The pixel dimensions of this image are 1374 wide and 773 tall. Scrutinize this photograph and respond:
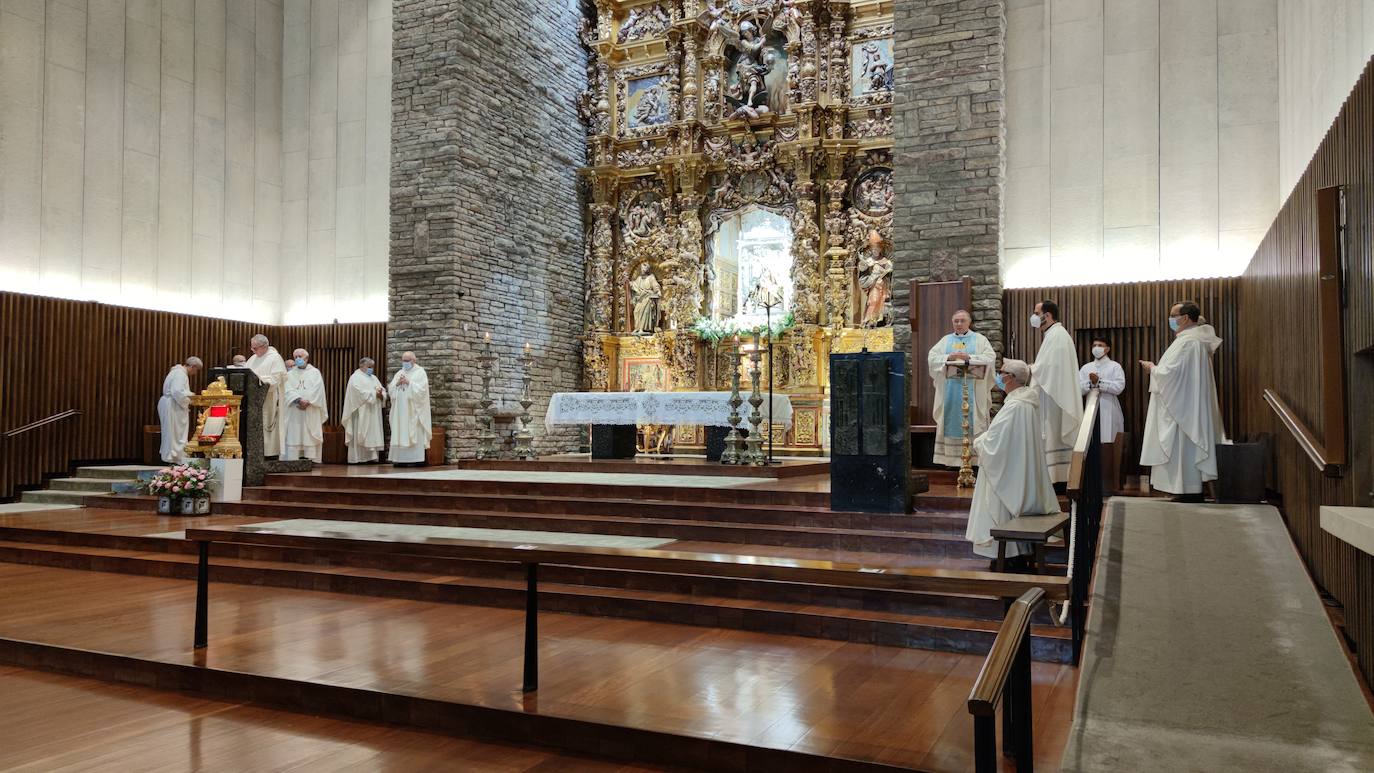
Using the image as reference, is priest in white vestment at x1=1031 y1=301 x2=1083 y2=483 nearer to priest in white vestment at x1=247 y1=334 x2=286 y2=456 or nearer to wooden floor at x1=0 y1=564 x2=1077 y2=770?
wooden floor at x1=0 y1=564 x2=1077 y2=770

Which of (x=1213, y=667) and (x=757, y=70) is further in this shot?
(x=757, y=70)

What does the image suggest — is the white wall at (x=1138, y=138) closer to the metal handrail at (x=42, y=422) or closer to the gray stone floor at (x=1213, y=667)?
the gray stone floor at (x=1213, y=667)

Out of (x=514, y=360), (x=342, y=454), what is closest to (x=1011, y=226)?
(x=514, y=360)

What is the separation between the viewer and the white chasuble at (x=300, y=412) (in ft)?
41.9

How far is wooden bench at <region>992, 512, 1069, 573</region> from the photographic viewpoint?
4863 millimetres

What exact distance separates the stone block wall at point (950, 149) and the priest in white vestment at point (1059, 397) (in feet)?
10.0

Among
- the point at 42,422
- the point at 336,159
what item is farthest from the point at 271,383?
the point at 336,159

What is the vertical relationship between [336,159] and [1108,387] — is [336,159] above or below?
above

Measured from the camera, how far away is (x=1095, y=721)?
3805 millimetres

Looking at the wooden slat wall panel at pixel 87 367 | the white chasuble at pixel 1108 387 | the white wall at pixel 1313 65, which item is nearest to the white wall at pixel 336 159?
the wooden slat wall panel at pixel 87 367

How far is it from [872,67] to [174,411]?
37.5ft

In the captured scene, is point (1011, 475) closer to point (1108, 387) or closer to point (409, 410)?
point (1108, 387)

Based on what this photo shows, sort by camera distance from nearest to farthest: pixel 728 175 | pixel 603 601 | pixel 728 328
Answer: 1. pixel 603 601
2. pixel 728 328
3. pixel 728 175

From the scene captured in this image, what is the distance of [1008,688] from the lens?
2.94 metres
